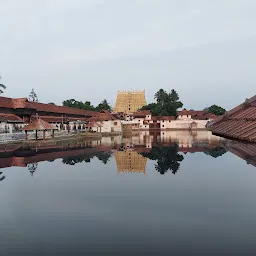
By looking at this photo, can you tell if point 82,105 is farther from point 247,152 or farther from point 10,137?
point 247,152

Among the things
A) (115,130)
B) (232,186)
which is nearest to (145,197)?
(232,186)

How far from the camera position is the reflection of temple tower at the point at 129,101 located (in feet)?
370

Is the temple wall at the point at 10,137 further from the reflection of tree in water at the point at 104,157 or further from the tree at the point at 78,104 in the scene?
the tree at the point at 78,104

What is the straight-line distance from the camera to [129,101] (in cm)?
11344

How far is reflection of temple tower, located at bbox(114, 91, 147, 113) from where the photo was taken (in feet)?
370

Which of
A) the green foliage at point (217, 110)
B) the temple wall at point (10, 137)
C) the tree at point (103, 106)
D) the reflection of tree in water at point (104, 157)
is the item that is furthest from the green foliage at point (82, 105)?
the reflection of tree in water at point (104, 157)

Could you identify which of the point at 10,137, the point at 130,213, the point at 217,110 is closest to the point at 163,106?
the point at 217,110

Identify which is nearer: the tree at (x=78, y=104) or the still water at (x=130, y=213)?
the still water at (x=130, y=213)

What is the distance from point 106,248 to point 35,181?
30.0 feet

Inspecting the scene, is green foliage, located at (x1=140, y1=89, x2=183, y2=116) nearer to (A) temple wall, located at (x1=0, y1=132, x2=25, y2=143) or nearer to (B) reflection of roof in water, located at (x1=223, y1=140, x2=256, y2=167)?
(A) temple wall, located at (x1=0, y1=132, x2=25, y2=143)

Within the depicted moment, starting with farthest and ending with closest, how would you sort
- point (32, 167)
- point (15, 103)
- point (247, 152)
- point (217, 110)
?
point (217, 110) → point (15, 103) → point (32, 167) → point (247, 152)

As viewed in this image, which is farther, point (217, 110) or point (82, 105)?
point (217, 110)

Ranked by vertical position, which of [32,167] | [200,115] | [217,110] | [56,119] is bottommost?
[32,167]

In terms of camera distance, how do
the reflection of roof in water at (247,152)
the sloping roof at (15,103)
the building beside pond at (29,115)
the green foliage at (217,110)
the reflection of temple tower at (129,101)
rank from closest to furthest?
the reflection of roof in water at (247,152), the building beside pond at (29,115), the sloping roof at (15,103), the green foliage at (217,110), the reflection of temple tower at (129,101)
